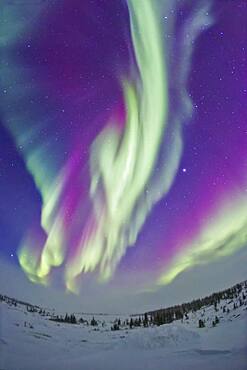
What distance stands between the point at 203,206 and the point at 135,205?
28 cm

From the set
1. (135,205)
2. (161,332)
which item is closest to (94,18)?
(135,205)

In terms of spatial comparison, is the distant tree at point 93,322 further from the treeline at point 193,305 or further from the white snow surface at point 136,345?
the treeline at point 193,305

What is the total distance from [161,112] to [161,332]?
0.89 metres

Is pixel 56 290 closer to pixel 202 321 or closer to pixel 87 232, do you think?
pixel 87 232

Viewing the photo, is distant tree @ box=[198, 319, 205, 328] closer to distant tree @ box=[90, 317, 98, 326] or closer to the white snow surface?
the white snow surface

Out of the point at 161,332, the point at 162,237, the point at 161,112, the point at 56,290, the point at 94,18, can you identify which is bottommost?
the point at 161,332

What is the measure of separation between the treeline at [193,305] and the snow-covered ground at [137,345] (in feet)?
0.07

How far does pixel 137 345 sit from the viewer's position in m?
2.26

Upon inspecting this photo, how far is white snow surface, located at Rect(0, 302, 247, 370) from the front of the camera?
2238mm

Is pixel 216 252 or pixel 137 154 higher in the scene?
pixel 137 154

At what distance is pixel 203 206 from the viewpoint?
2.27m

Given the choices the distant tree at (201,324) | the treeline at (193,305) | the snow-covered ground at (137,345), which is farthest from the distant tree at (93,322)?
the distant tree at (201,324)

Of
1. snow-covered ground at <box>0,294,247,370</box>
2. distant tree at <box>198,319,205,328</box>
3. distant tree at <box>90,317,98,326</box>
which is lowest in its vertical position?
snow-covered ground at <box>0,294,247,370</box>

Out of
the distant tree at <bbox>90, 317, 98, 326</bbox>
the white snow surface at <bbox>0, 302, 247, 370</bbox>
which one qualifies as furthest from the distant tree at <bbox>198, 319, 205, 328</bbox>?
the distant tree at <bbox>90, 317, 98, 326</bbox>
